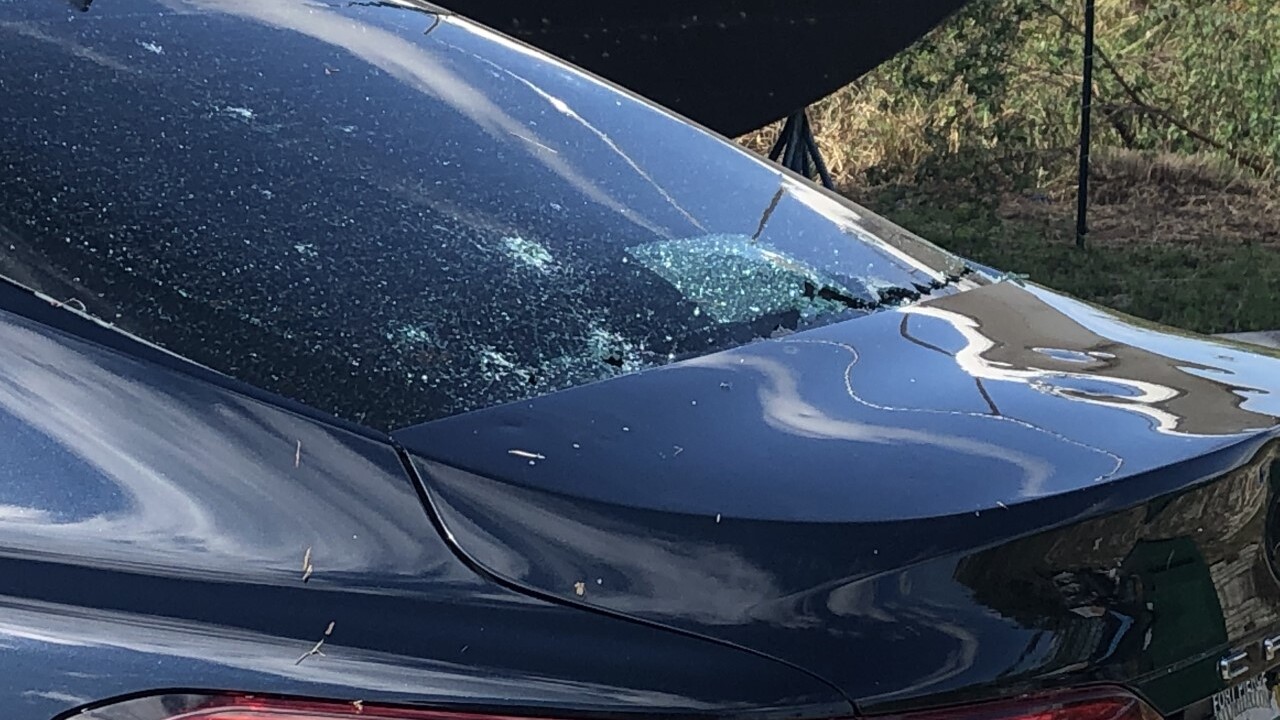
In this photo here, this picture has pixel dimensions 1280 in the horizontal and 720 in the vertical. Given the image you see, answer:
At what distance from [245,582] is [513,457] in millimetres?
316

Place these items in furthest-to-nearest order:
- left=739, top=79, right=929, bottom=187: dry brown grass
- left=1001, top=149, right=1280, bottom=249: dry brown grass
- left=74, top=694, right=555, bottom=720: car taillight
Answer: left=739, top=79, right=929, bottom=187: dry brown grass
left=1001, top=149, right=1280, bottom=249: dry brown grass
left=74, top=694, right=555, bottom=720: car taillight

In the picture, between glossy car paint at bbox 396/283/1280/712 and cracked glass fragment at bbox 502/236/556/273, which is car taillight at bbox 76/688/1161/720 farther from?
cracked glass fragment at bbox 502/236/556/273

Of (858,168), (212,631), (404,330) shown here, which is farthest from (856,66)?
(212,631)

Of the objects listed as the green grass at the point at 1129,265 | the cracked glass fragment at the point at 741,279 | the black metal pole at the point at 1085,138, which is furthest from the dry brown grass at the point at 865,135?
the cracked glass fragment at the point at 741,279

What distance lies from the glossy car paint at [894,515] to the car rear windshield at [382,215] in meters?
0.16

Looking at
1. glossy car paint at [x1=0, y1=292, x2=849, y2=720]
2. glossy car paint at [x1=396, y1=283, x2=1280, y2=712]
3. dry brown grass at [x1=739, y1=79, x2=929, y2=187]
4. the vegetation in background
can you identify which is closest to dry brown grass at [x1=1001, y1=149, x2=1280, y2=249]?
the vegetation in background

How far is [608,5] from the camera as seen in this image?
7.53 meters

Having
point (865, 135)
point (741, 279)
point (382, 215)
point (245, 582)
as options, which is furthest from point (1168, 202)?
point (245, 582)

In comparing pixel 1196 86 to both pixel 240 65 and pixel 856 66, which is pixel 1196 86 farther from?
pixel 240 65

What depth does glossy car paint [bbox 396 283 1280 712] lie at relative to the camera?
1550 millimetres

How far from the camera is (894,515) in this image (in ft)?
5.36

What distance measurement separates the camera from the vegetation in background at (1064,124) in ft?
33.9

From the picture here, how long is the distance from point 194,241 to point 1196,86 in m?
10.3

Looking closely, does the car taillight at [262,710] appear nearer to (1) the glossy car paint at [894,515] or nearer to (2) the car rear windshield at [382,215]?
(1) the glossy car paint at [894,515]
